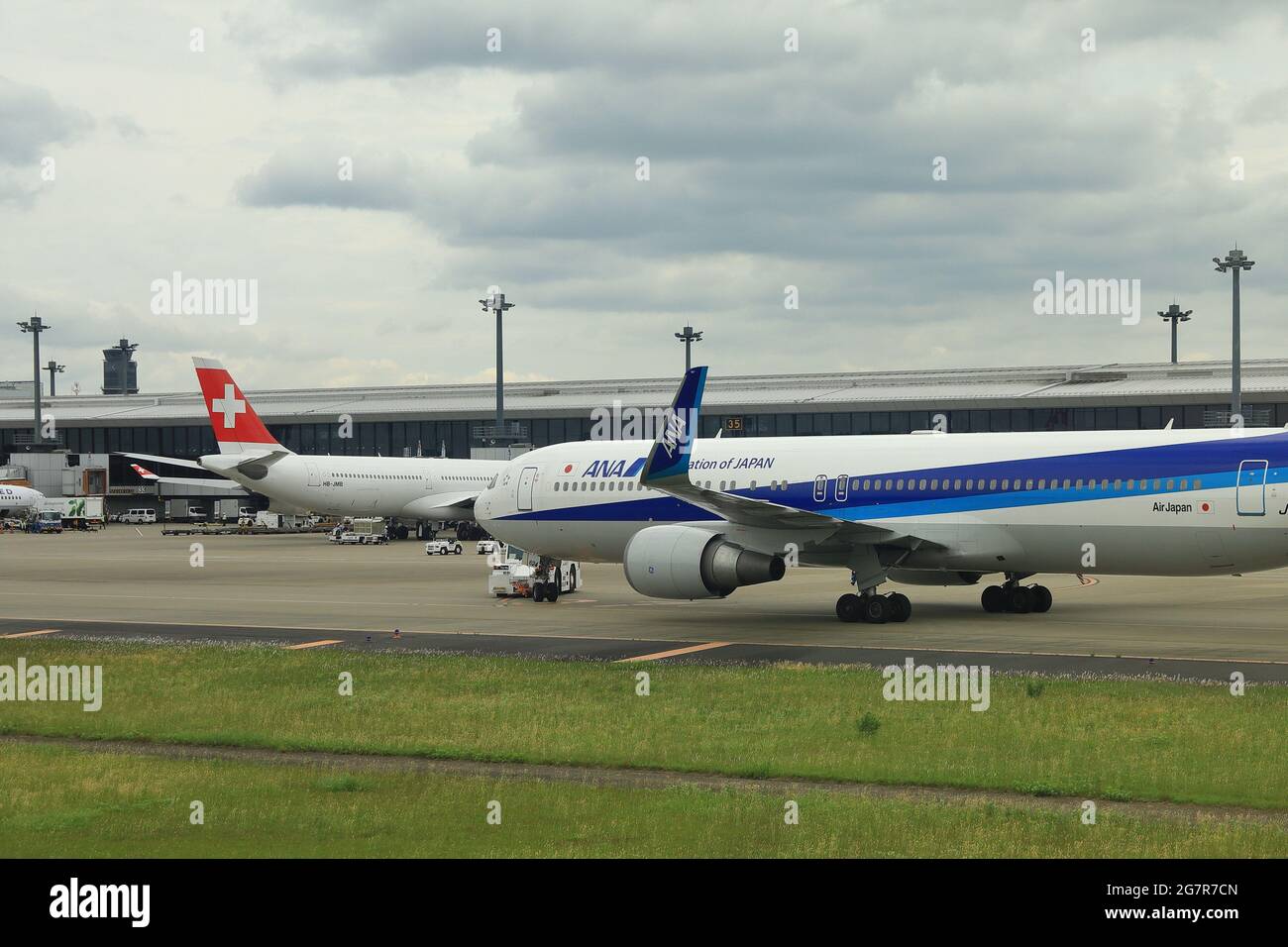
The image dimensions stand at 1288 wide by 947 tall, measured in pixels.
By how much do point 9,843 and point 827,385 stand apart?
91136 millimetres

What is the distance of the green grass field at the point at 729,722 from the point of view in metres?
15.1

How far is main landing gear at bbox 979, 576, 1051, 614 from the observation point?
32594mm

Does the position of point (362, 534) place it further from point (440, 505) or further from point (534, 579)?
point (534, 579)

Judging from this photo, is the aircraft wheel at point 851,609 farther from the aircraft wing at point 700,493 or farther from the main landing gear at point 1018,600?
the main landing gear at point 1018,600

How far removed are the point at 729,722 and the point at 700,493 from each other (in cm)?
1071

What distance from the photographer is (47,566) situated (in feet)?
176

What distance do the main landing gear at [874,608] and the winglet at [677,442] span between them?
5432mm

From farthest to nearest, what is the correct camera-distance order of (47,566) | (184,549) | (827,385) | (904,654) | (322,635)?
(827,385)
(184,549)
(47,566)
(322,635)
(904,654)

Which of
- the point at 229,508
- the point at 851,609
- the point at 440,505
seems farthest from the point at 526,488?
the point at 229,508

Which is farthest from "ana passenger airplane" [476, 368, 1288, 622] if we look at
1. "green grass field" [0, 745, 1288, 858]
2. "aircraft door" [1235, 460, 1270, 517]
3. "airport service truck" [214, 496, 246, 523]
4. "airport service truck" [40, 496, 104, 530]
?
"airport service truck" [214, 496, 246, 523]

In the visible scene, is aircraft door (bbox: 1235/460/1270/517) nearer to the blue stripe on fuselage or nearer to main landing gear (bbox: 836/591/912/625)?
the blue stripe on fuselage

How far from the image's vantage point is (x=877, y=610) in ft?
100
